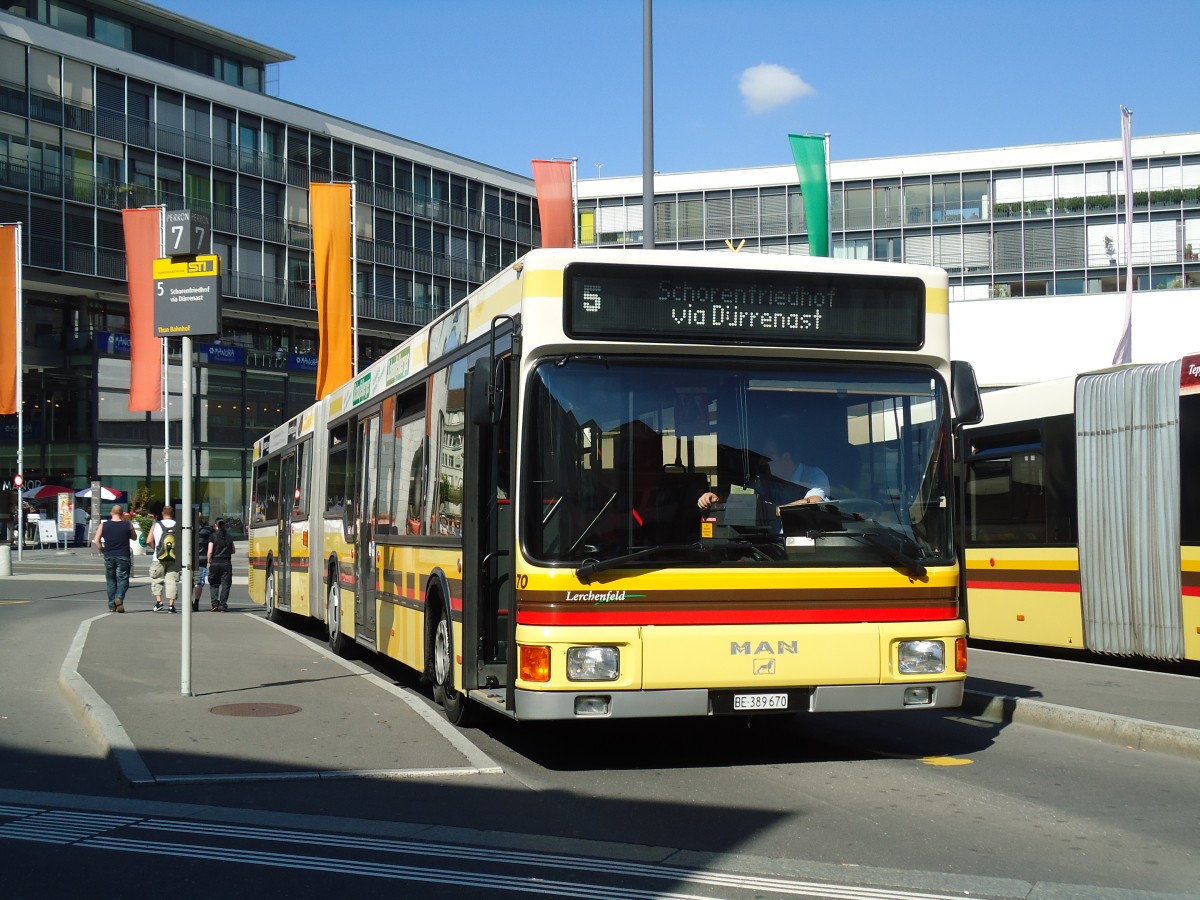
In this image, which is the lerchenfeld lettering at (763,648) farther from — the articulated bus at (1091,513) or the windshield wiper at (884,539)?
the articulated bus at (1091,513)

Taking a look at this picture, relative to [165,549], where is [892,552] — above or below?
above

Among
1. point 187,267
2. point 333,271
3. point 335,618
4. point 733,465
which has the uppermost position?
point 333,271

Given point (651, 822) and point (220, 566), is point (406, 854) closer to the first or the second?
point (651, 822)

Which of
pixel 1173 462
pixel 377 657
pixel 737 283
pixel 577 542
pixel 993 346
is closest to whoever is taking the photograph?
pixel 577 542

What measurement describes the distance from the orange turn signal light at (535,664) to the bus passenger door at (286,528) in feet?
43.3

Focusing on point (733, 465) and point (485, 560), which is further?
point (485, 560)

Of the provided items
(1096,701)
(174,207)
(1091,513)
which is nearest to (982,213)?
(174,207)

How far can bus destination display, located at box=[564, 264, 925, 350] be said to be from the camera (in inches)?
338

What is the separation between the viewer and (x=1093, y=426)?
15.4 meters

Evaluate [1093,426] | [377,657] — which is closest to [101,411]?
[377,657]

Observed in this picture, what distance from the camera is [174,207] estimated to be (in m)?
57.7

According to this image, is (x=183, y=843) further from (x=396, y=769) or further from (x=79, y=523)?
(x=79, y=523)

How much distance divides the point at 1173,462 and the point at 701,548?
7737 millimetres

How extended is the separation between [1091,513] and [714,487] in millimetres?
8349
